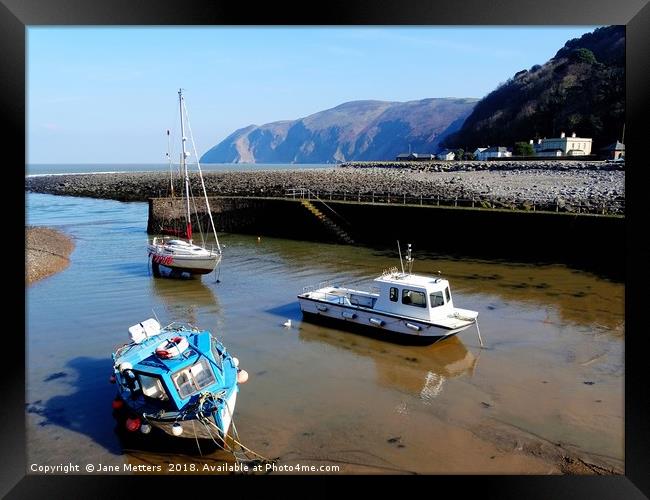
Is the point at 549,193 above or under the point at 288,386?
above

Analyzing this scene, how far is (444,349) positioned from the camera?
44.9 ft

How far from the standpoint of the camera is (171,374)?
8805 mm

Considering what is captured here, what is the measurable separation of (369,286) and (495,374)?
7818mm

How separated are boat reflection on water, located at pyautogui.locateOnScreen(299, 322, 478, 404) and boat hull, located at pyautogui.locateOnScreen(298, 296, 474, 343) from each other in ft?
0.90

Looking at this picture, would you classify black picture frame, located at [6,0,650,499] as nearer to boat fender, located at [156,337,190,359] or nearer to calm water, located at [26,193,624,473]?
calm water, located at [26,193,624,473]

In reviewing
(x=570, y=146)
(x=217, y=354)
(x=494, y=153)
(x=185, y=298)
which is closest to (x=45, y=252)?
(x=185, y=298)

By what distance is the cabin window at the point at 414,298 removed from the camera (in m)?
13.7

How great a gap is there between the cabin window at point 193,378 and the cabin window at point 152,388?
31cm

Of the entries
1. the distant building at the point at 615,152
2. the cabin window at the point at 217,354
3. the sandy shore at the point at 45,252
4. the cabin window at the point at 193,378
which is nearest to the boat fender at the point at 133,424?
the cabin window at the point at 193,378

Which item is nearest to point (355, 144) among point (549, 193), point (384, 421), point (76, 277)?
point (549, 193)

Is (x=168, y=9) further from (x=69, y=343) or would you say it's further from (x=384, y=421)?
(x=69, y=343)

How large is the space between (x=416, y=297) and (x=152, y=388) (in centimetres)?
717

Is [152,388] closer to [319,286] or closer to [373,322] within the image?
[373,322]

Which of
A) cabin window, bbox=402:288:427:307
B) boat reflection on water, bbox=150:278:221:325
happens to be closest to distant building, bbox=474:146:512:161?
boat reflection on water, bbox=150:278:221:325
